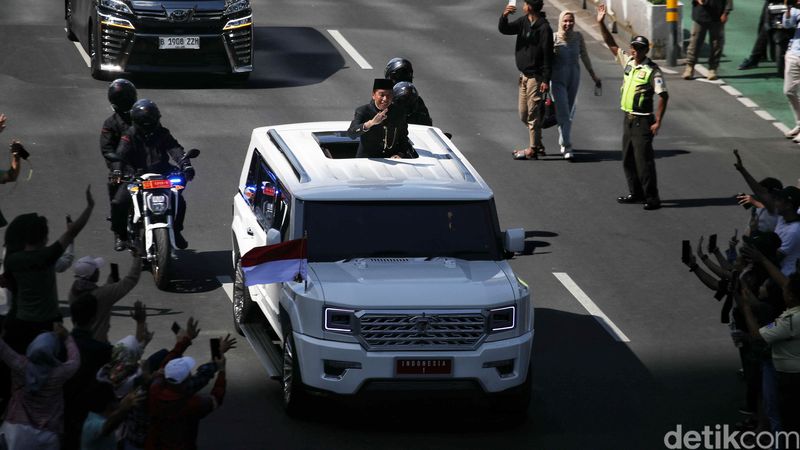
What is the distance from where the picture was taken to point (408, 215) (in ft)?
45.9

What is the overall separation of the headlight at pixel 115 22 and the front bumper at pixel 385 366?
43.4 feet

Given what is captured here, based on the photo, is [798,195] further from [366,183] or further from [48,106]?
[48,106]

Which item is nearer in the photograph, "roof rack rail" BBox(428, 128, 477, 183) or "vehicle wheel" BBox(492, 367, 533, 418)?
"vehicle wheel" BBox(492, 367, 533, 418)

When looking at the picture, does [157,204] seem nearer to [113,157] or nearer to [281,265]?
[113,157]

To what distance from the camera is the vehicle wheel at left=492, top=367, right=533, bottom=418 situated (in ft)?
43.2

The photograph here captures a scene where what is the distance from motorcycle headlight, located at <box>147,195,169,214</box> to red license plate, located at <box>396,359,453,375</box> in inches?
200

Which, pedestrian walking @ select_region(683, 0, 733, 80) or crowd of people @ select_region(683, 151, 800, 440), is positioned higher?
crowd of people @ select_region(683, 151, 800, 440)

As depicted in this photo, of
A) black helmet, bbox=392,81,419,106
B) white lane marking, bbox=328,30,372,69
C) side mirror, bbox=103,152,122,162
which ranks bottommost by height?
white lane marking, bbox=328,30,372,69

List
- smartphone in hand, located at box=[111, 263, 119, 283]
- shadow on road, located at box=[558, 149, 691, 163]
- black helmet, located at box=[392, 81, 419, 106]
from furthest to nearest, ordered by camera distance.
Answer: shadow on road, located at box=[558, 149, 691, 163] < black helmet, located at box=[392, 81, 419, 106] < smartphone in hand, located at box=[111, 263, 119, 283]

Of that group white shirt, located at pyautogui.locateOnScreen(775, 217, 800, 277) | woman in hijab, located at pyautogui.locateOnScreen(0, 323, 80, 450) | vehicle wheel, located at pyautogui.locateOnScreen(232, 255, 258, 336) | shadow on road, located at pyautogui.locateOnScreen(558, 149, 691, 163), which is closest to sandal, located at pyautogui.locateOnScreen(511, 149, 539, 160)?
shadow on road, located at pyautogui.locateOnScreen(558, 149, 691, 163)

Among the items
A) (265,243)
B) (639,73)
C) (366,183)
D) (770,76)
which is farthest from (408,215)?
(770,76)

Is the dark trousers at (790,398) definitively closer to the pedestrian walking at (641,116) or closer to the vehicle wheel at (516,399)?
the vehicle wheel at (516,399)

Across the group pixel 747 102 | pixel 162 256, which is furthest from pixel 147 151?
pixel 747 102

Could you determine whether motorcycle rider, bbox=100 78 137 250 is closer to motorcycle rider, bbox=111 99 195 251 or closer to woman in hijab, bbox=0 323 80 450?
motorcycle rider, bbox=111 99 195 251
